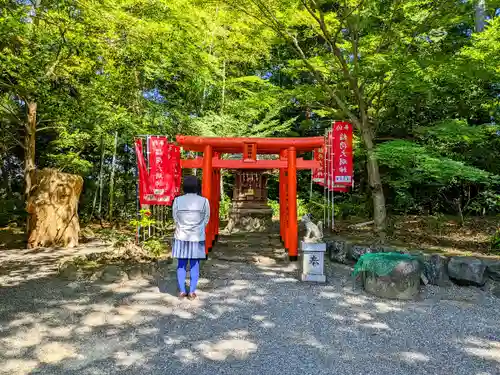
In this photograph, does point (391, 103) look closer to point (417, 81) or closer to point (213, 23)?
point (417, 81)

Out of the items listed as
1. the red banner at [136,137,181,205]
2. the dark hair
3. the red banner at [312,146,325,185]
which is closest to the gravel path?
the dark hair

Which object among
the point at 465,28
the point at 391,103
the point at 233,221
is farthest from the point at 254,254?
the point at 465,28

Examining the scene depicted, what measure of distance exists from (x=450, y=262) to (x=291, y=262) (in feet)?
9.00

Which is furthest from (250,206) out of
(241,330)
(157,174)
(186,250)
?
(241,330)

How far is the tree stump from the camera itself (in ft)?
26.9

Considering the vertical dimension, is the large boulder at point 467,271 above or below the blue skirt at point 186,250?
below

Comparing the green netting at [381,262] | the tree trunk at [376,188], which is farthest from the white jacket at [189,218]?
the tree trunk at [376,188]

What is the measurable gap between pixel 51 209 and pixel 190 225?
18.1ft

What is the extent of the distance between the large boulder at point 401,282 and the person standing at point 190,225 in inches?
96.7

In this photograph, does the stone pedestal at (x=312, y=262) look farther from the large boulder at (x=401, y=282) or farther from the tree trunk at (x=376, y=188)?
the tree trunk at (x=376, y=188)

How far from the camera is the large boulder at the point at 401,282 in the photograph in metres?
4.65

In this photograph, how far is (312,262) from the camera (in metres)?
5.47

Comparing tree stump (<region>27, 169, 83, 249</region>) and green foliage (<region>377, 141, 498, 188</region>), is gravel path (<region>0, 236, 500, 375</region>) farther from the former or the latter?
tree stump (<region>27, 169, 83, 249</region>)

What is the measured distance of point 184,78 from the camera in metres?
10.2
